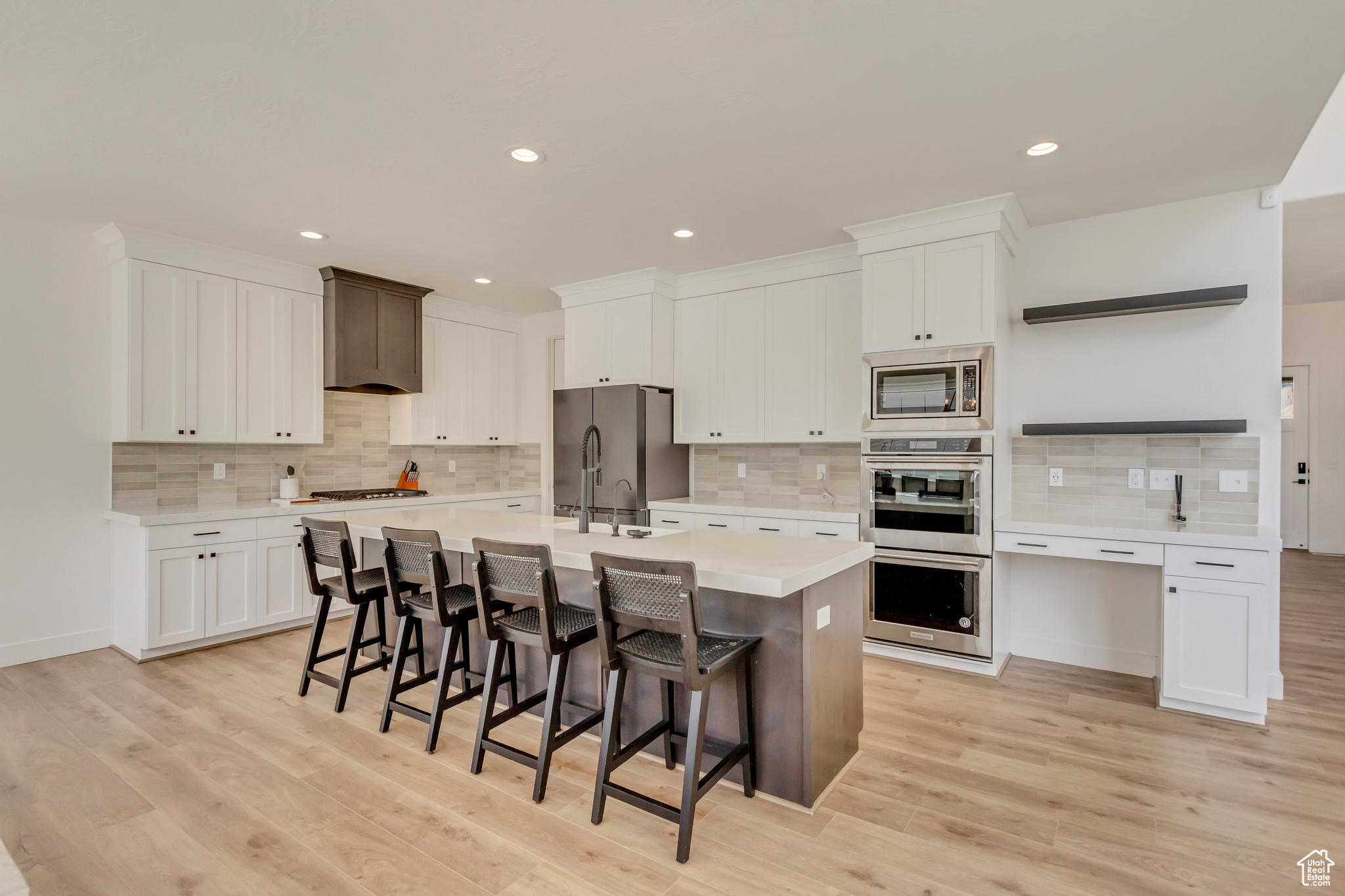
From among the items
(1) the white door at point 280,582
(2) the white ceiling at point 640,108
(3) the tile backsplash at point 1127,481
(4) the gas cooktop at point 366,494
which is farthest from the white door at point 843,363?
(1) the white door at point 280,582

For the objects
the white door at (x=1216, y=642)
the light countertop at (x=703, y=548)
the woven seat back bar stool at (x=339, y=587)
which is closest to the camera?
the light countertop at (x=703, y=548)

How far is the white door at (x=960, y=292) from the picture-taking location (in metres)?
3.51

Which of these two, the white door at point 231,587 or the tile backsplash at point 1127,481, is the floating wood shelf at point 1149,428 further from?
the white door at point 231,587

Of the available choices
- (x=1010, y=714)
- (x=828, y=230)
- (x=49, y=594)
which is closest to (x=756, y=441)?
(x=828, y=230)

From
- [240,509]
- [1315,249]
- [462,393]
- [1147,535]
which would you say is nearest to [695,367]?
[462,393]

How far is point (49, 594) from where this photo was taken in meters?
3.97

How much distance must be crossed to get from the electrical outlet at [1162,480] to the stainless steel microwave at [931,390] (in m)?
0.98

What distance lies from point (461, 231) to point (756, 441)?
2.44m

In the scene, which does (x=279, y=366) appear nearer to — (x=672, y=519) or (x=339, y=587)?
(x=339, y=587)

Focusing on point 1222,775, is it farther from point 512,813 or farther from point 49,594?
point 49,594

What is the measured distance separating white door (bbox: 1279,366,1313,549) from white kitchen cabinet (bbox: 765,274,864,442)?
6.33m

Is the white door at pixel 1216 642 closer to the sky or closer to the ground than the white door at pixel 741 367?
closer to the ground

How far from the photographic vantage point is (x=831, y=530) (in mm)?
4121

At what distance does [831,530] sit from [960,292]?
1616 millimetres
